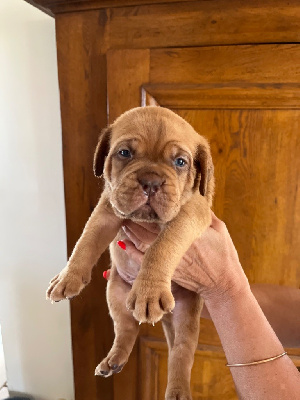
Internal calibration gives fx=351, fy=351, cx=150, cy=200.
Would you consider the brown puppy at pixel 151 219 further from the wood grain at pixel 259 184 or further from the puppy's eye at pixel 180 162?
the wood grain at pixel 259 184

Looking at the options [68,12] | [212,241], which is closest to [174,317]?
[212,241]

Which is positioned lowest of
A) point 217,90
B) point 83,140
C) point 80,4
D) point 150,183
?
point 150,183

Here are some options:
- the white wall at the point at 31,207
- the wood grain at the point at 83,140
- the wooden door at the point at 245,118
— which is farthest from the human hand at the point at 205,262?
the white wall at the point at 31,207

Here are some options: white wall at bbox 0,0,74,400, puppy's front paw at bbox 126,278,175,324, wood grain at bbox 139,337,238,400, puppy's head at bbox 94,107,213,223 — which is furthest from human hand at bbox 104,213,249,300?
white wall at bbox 0,0,74,400

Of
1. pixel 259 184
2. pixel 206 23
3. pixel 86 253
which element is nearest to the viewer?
pixel 86 253

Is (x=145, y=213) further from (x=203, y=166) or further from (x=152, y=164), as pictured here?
(x=203, y=166)

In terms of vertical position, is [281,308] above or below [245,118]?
below

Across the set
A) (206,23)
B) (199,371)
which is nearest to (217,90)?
(206,23)
